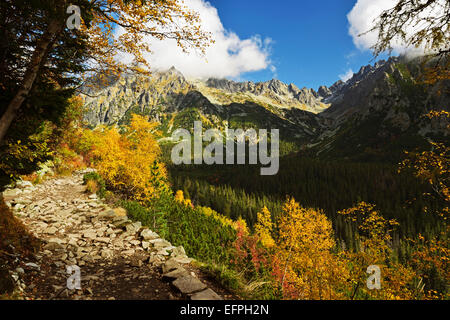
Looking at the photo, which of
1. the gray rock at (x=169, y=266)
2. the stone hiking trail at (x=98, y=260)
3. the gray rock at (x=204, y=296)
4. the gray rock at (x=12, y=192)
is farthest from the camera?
the gray rock at (x=12, y=192)

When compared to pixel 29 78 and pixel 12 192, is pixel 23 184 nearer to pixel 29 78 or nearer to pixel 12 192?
pixel 12 192

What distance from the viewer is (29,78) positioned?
184 inches

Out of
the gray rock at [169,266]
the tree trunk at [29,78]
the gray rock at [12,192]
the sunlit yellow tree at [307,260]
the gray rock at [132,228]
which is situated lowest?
the sunlit yellow tree at [307,260]

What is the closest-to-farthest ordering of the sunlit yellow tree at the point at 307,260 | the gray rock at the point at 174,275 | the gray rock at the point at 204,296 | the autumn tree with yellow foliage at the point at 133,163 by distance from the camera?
the gray rock at the point at 204,296, the gray rock at the point at 174,275, the autumn tree with yellow foliage at the point at 133,163, the sunlit yellow tree at the point at 307,260

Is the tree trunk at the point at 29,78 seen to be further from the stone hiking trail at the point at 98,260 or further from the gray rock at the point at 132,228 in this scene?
the gray rock at the point at 132,228

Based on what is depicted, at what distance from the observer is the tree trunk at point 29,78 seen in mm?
4504

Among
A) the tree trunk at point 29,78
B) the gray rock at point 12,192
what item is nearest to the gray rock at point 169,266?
the tree trunk at point 29,78

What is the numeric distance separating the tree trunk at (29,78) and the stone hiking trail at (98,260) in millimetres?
3412

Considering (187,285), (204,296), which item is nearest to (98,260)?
(187,285)

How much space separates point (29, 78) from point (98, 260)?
A: 5318 mm

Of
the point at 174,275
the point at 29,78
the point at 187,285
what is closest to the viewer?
the point at 29,78
